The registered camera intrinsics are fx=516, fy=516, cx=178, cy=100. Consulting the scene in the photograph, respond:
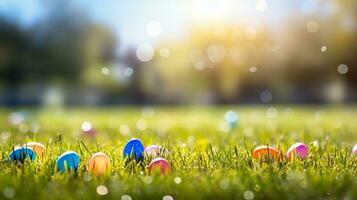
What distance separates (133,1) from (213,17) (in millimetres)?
5653

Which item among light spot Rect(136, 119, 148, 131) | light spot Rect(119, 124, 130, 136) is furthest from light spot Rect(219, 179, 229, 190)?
light spot Rect(136, 119, 148, 131)

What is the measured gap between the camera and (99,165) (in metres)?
2.18

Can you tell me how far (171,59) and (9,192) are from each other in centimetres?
2098

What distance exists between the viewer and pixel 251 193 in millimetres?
1880

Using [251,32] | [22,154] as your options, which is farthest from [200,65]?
[22,154]

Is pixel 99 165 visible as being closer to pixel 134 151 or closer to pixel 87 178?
pixel 87 178

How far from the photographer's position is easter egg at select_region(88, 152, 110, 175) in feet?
7.10

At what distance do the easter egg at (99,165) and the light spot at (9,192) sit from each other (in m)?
0.37

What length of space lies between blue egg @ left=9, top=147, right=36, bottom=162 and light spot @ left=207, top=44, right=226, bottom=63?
17.1 meters

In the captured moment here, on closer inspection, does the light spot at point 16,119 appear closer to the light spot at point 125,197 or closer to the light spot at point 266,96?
the light spot at point 125,197

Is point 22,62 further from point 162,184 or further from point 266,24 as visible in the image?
point 162,184

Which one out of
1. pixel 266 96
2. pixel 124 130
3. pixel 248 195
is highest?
pixel 266 96

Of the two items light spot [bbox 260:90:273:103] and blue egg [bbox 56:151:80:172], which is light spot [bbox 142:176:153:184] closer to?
blue egg [bbox 56:151:80:172]

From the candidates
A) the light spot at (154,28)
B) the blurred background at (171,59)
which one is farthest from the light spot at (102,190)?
the blurred background at (171,59)
